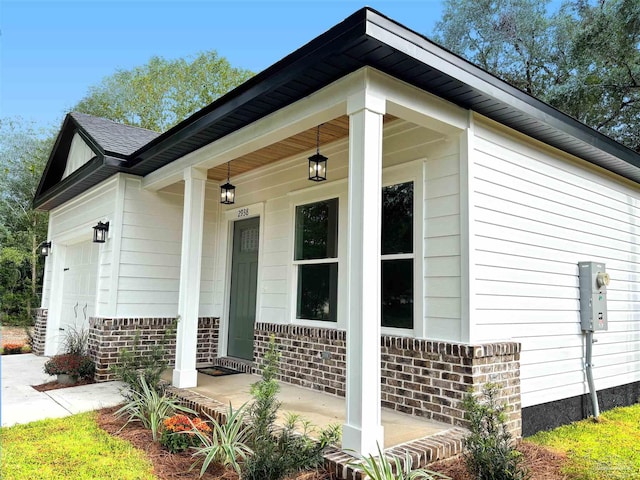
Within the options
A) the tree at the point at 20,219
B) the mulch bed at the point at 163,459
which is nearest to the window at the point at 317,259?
the mulch bed at the point at 163,459

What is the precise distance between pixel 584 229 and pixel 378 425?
→ 384 centimetres

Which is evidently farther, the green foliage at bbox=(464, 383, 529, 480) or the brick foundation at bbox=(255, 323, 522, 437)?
the brick foundation at bbox=(255, 323, 522, 437)

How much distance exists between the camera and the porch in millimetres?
3170

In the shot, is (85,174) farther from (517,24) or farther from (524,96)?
(517,24)

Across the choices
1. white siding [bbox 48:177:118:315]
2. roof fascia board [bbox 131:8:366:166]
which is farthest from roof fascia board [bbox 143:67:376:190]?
white siding [bbox 48:177:118:315]

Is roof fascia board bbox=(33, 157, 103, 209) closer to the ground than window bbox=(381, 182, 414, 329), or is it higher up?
higher up

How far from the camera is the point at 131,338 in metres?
6.59

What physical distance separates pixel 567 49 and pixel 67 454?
16100mm

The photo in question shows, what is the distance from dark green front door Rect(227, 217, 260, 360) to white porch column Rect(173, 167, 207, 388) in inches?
46.3

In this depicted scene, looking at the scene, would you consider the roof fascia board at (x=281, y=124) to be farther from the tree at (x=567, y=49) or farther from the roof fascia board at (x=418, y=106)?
the tree at (x=567, y=49)

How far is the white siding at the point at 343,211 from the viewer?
4.12 meters

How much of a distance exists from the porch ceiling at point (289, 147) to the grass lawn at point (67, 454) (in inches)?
138

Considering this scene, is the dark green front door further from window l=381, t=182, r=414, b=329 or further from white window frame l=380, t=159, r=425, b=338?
white window frame l=380, t=159, r=425, b=338

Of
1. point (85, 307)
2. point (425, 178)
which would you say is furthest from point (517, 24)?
Result: point (85, 307)
